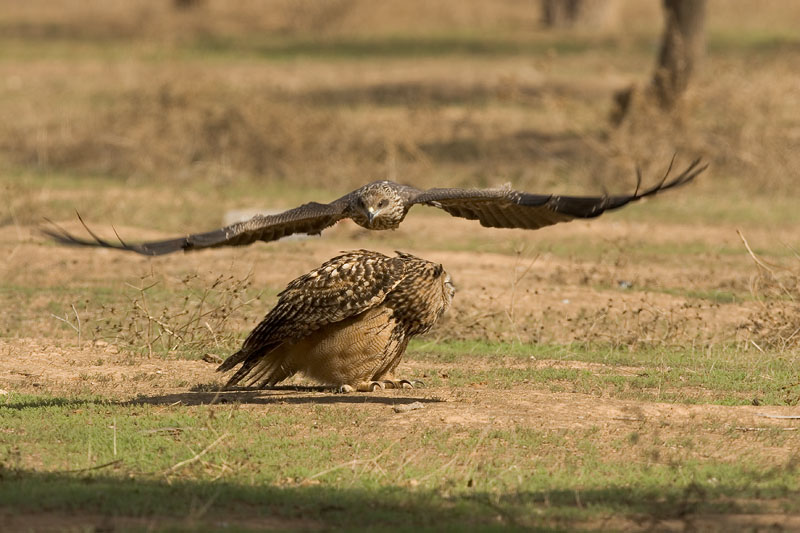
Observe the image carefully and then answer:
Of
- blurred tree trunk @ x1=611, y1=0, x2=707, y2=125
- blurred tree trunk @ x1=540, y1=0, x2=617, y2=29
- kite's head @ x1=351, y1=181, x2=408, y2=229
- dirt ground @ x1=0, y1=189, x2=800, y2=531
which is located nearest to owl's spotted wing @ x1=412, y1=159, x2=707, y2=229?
kite's head @ x1=351, y1=181, x2=408, y2=229

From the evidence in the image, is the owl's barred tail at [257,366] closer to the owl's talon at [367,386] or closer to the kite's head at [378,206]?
the owl's talon at [367,386]

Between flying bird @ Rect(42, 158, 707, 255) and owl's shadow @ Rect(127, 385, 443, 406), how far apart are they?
1.08 meters

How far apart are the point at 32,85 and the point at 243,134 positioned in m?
7.47

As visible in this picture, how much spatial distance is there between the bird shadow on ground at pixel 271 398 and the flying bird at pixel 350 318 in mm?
125

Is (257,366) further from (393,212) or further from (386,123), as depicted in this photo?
(386,123)

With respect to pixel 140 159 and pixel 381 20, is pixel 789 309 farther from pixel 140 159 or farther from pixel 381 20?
pixel 381 20

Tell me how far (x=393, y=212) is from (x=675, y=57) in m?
13.0

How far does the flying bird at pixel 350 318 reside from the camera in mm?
8102

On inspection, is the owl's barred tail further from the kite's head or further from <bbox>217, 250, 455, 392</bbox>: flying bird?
the kite's head

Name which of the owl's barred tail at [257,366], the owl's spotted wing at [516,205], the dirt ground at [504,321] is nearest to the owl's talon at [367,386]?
the dirt ground at [504,321]

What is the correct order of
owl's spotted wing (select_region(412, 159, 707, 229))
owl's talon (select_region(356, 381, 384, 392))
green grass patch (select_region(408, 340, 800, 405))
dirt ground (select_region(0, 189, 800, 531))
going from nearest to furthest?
1. owl's spotted wing (select_region(412, 159, 707, 229))
2. dirt ground (select_region(0, 189, 800, 531))
3. owl's talon (select_region(356, 381, 384, 392))
4. green grass patch (select_region(408, 340, 800, 405))

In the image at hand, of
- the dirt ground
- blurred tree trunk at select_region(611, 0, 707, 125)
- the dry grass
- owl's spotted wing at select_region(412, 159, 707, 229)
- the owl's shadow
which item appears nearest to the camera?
owl's spotted wing at select_region(412, 159, 707, 229)

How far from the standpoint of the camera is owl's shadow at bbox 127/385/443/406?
8227 mm

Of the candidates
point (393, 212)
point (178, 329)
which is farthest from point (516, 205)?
point (178, 329)
